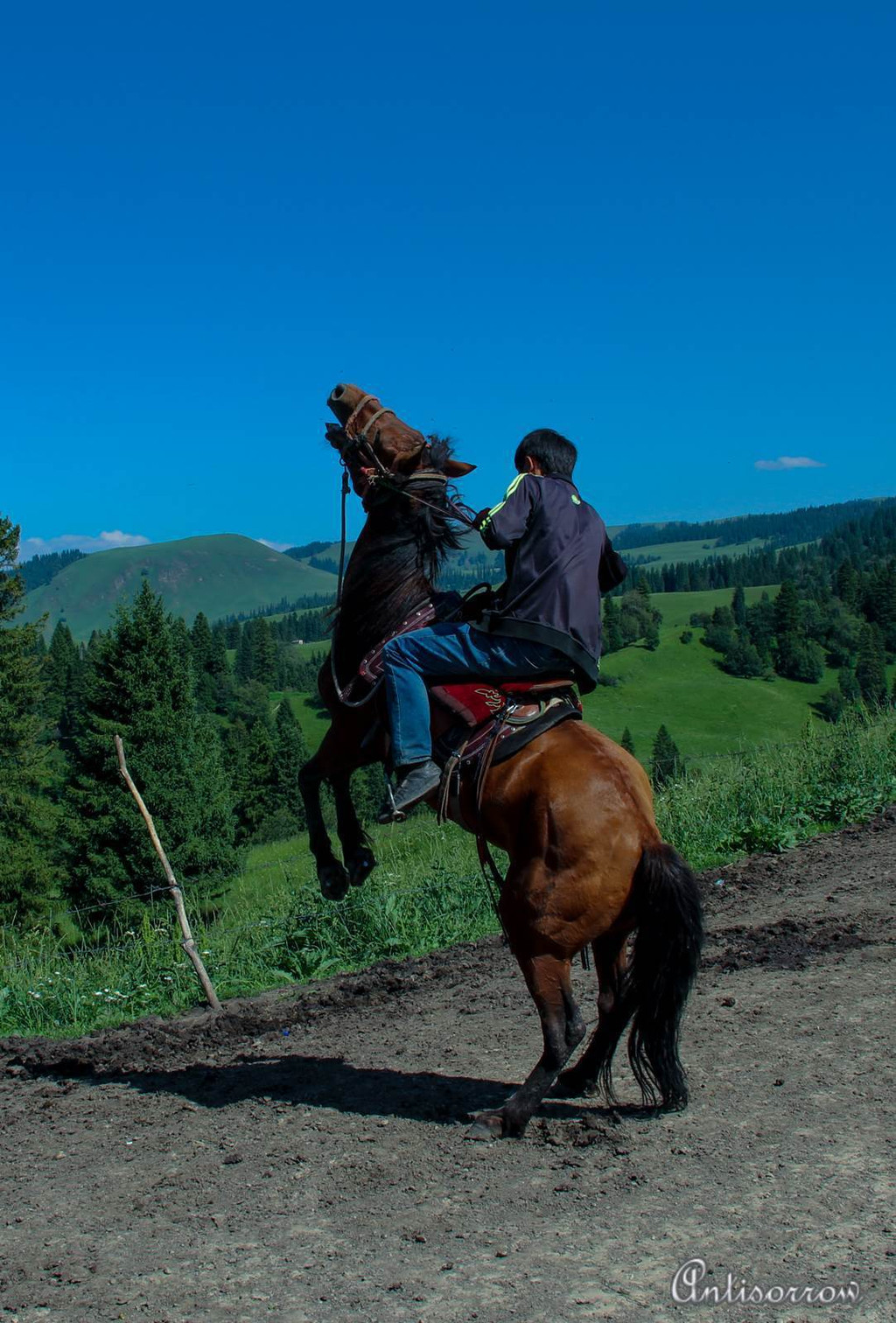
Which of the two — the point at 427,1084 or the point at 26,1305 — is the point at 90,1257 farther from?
the point at 427,1084

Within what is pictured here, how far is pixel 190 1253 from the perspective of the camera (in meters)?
3.74

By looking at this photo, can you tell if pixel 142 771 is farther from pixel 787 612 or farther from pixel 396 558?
pixel 787 612

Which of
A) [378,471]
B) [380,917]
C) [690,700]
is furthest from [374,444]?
[690,700]

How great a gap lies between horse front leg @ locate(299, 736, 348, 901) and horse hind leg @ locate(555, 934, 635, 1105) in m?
1.47

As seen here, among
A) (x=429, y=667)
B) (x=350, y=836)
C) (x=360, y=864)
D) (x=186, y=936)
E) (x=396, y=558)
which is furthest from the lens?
(x=186, y=936)

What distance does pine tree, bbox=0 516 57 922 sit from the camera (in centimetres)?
3844

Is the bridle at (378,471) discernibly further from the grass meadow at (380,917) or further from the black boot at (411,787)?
the grass meadow at (380,917)

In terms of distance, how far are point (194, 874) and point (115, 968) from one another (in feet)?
110

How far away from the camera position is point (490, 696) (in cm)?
504

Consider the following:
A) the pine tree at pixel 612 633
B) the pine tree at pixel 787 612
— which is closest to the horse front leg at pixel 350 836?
the pine tree at pixel 612 633

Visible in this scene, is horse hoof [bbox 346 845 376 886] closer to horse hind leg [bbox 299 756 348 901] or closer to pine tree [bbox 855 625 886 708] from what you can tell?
horse hind leg [bbox 299 756 348 901]

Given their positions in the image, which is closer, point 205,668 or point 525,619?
point 525,619

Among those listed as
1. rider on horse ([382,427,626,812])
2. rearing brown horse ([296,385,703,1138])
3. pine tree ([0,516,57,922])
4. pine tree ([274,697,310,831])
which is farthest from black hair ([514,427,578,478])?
pine tree ([274,697,310,831])

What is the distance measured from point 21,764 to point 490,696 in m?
39.5
